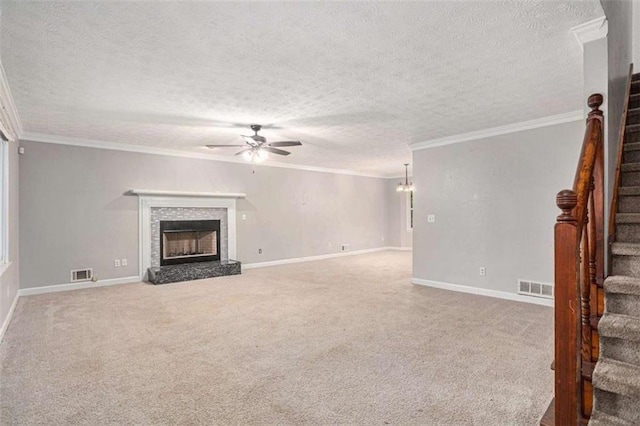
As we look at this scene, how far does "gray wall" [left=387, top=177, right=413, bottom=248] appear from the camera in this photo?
430 inches

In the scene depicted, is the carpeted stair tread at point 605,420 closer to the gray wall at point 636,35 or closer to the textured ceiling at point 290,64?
the textured ceiling at point 290,64

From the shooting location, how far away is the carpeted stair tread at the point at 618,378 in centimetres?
147

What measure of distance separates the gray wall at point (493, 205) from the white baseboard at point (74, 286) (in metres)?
5.09

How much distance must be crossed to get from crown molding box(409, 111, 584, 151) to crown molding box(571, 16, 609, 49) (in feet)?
7.27

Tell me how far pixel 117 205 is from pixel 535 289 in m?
6.72

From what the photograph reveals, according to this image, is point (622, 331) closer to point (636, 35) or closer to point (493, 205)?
point (493, 205)

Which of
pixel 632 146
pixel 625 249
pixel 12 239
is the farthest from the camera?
pixel 12 239

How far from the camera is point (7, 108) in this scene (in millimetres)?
3705

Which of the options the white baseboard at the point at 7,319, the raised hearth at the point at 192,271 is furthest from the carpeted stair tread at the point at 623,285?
the raised hearth at the point at 192,271

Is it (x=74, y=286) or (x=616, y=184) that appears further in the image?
(x=74, y=286)

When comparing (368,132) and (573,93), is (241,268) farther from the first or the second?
(573,93)

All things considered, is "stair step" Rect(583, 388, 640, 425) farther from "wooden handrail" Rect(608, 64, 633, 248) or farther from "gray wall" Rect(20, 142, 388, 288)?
"gray wall" Rect(20, 142, 388, 288)

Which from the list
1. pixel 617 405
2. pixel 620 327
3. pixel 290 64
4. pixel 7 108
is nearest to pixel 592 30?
pixel 620 327

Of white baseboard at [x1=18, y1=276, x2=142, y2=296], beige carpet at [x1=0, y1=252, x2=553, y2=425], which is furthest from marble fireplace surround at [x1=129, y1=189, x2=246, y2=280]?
beige carpet at [x1=0, y1=252, x2=553, y2=425]
